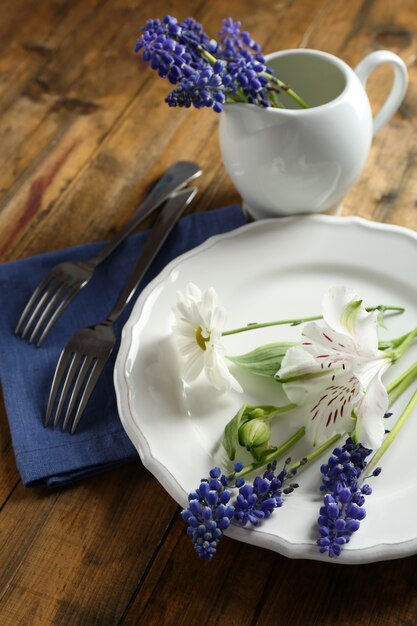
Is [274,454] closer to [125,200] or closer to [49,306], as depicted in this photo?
[49,306]

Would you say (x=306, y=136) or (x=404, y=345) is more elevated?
(x=306, y=136)

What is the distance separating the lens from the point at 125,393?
821 mm

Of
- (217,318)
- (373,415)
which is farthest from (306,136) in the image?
(373,415)

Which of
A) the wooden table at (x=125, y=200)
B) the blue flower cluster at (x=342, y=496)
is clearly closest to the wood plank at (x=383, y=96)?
the wooden table at (x=125, y=200)

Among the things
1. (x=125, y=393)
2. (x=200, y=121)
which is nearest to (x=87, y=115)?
(x=200, y=121)

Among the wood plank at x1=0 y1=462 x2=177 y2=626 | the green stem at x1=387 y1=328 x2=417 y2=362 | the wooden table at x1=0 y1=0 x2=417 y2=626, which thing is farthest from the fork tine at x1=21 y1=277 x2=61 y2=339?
the green stem at x1=387 y1=328 x2=417 y2=362

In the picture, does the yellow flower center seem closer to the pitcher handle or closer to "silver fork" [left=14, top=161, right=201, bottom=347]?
"silver fork" [left=14, top=161, right=201, bottom=347]

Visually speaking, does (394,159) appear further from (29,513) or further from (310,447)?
(29,513)

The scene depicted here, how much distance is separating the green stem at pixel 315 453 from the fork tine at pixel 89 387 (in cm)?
24

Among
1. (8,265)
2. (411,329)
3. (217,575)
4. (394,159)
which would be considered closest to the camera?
(217,575)

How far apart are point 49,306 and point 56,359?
0.25 ft

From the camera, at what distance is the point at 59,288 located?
996 millimetres

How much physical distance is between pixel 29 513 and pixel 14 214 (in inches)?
18.4

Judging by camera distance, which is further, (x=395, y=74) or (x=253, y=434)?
(x=395, y=74)
